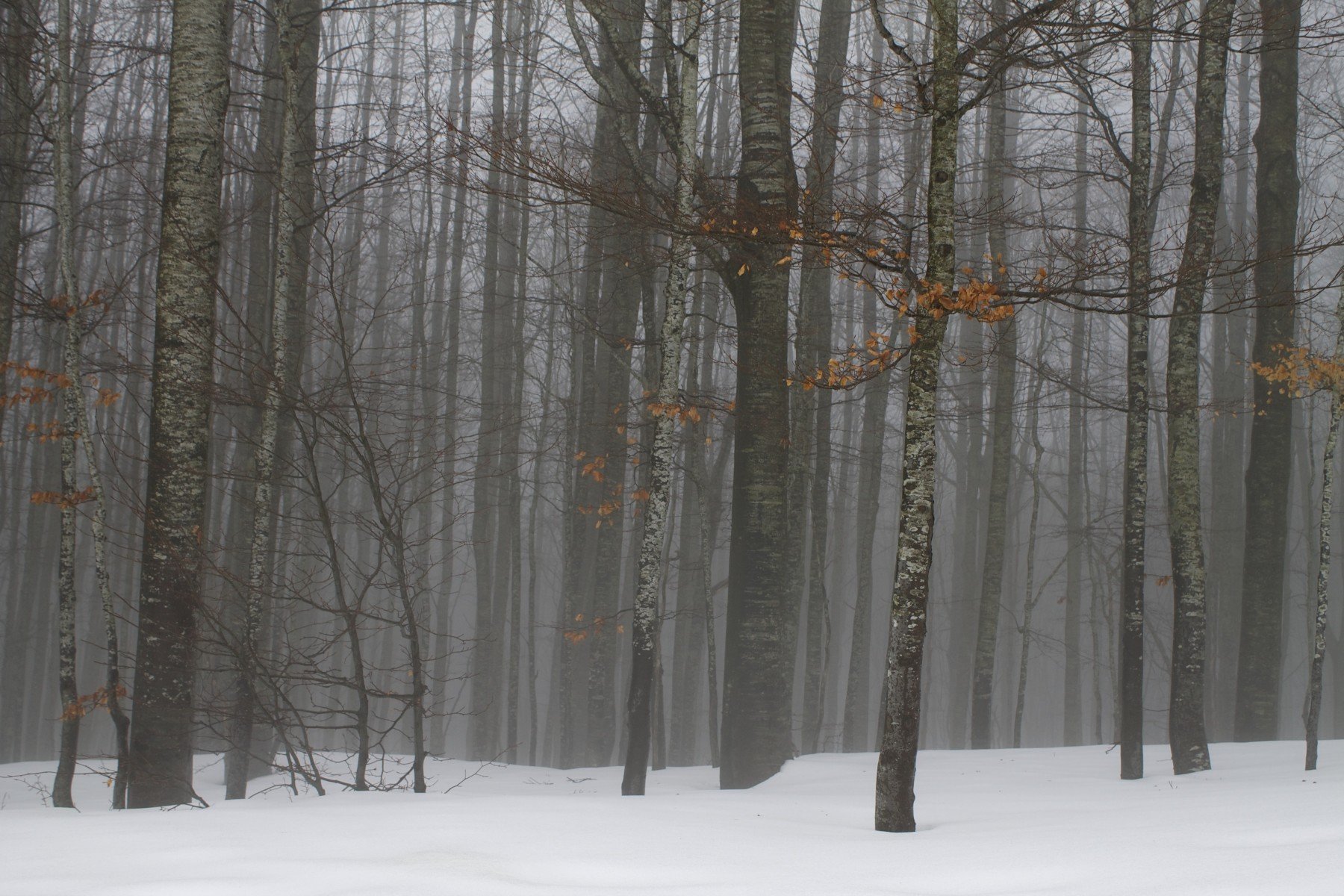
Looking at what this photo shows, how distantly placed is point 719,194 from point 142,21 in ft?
60.2

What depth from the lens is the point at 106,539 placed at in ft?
Answer: 25.6

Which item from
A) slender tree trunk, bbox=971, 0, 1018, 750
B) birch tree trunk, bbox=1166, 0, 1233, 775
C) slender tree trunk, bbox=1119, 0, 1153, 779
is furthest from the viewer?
slender tree trunk, bbox=971, 0, 1018, 750

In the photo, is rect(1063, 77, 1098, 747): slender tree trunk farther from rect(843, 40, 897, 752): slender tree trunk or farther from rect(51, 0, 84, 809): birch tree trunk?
rect(51, 0, 84, 809): birch tree trunk

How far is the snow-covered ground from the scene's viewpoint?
378 cm

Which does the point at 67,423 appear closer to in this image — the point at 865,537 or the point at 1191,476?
the point at 1191,476

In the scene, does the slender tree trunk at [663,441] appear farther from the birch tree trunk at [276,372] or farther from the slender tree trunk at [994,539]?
the slender tree trunk at [994,539]

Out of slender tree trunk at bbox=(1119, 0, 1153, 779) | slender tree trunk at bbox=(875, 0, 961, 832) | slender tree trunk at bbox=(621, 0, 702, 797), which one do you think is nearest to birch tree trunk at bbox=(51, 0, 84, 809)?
slender tree trunk at bbox=(621, 0, 702, 797)

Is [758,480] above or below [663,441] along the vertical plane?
below

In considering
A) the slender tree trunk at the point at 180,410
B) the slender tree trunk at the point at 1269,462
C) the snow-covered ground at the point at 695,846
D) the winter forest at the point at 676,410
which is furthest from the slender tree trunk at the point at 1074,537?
the slender tree trunk at the point at 180,410

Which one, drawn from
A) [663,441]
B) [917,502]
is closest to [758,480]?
[663,441]

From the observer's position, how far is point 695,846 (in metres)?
4.78

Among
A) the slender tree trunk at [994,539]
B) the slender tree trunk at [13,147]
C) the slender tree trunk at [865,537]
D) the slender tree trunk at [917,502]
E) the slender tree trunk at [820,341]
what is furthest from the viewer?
the slender tree trunk at [865,537]

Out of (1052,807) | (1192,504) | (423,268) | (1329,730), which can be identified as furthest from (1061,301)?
(1329,730)

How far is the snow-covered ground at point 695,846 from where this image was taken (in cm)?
378
